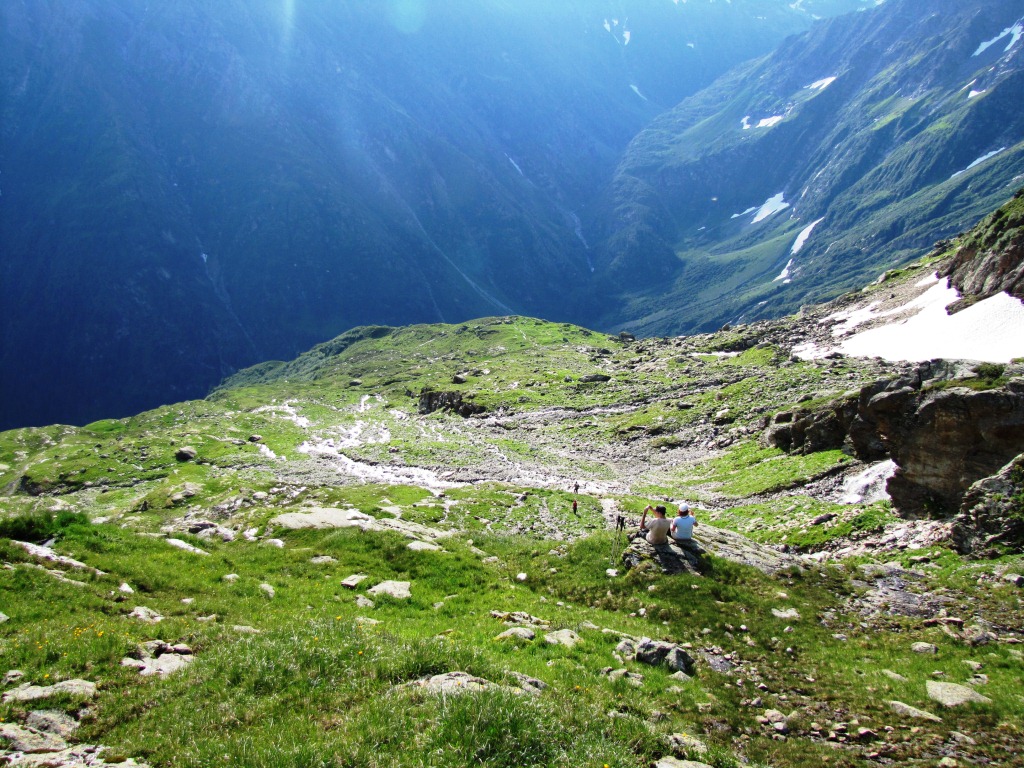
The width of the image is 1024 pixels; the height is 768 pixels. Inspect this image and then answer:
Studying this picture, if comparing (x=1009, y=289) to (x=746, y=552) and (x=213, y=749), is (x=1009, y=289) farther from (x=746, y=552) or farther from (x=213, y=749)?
(x=213, y=749)

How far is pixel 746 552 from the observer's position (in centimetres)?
2091

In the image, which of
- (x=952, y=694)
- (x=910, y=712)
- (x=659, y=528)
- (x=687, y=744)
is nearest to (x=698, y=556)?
(x=659, y=528)

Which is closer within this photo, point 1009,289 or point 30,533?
point 30,533

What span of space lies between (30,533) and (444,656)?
575 inches

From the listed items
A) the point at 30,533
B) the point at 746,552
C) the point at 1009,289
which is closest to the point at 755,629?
the point at 746,552

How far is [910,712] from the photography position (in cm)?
1145

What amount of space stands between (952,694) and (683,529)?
348 inches

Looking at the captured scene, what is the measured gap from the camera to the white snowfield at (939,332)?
6694 centimetres

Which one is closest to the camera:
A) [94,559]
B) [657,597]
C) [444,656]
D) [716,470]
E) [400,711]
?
[400,711]

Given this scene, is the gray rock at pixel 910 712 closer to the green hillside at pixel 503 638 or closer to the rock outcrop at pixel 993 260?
the green hillside at pixel 503 638

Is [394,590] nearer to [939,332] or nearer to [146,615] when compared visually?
[146,615]

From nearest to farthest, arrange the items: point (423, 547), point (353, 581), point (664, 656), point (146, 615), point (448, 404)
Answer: point (146, 615) < point (664, 656) < point (353, 581) < point (423, 547) < point (448, 404)

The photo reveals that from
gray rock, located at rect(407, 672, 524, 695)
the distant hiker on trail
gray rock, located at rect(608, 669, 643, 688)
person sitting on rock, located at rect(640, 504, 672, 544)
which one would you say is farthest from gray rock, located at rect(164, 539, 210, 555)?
the distant hiker on trail

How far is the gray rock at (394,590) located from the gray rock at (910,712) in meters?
13.1
